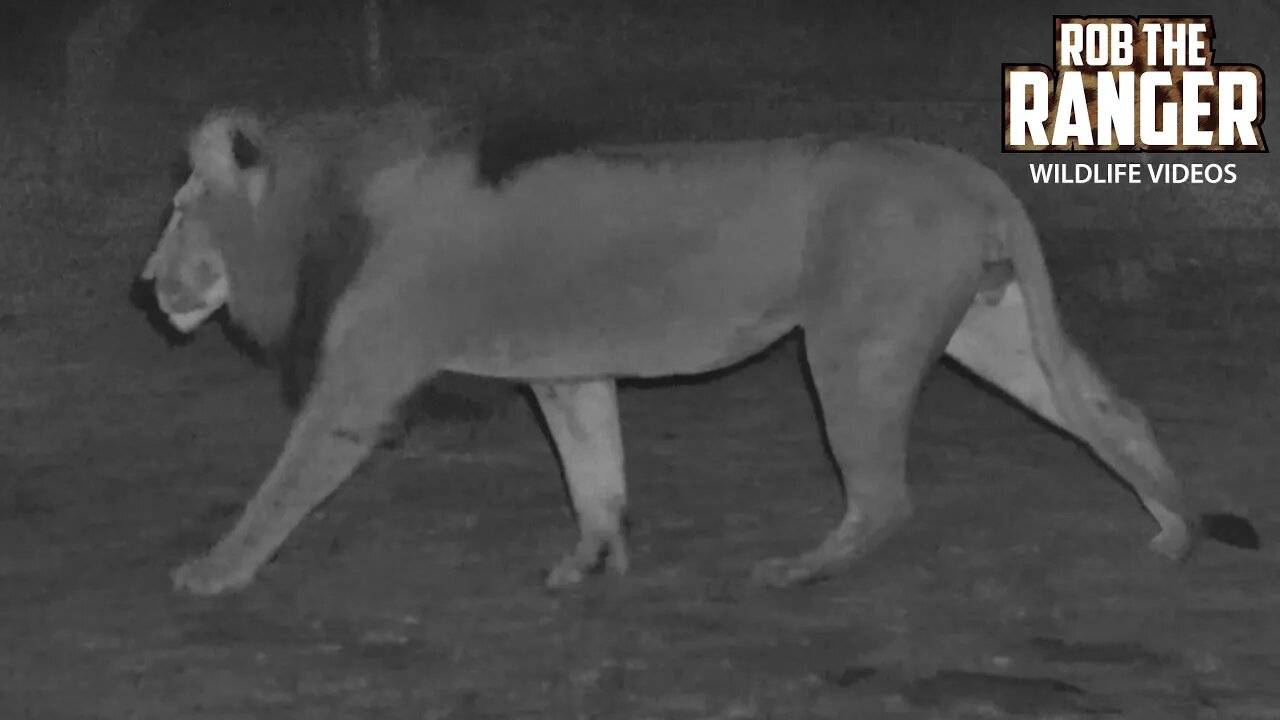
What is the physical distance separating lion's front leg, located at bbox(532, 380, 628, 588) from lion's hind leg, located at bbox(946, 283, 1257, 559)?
33.4 inches

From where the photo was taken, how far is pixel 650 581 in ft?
14.2

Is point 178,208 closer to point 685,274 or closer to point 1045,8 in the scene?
point 685,274

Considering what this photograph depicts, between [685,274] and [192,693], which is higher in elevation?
[685,274]

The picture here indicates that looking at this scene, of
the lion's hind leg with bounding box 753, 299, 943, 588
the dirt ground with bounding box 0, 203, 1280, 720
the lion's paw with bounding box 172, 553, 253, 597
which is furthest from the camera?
the lion's paw with bounding box 172, 553, 253, 597

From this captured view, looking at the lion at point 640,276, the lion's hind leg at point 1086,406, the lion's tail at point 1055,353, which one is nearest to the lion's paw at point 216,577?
the lion at point 640,276

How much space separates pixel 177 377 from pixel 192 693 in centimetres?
361

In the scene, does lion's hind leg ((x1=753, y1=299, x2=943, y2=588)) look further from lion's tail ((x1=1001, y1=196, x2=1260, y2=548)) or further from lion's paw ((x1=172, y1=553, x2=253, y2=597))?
lion's paw ((x1=172, y1=553, x2=253, y2=597))

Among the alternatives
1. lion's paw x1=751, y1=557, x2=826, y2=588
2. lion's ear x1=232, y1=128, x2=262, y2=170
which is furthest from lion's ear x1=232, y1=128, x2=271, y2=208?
lion's paw x1=751, y1=557, x2=826, y2=588

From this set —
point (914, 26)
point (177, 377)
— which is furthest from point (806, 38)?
point (177, 377)

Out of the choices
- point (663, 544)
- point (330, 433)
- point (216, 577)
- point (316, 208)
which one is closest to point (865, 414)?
point (663, 544)

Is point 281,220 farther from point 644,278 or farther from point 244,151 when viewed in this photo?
point 644,278

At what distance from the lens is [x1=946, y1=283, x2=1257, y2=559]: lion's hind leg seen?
13.9ft

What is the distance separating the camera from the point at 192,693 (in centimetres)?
364

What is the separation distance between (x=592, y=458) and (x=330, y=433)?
2.23 ft
